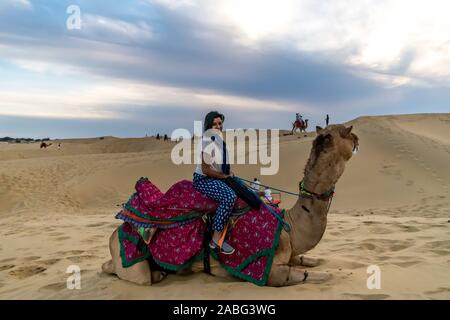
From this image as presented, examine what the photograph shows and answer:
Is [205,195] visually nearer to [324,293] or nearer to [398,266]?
[324,293]

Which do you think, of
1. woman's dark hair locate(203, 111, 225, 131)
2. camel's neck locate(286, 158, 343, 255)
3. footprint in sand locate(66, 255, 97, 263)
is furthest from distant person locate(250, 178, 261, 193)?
footprint in sand locate(66, 255, 97, 263)

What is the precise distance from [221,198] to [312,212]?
0.95 metres

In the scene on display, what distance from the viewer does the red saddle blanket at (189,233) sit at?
470cm

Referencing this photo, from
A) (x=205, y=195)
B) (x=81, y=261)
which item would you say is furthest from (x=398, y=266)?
(x=81, y=261)

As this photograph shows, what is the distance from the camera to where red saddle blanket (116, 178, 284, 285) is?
470 centimetres

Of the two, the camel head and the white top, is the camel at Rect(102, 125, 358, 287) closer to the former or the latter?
the camel head

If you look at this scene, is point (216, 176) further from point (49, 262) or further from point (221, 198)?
point (49, 262)

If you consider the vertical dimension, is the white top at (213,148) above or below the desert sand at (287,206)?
above

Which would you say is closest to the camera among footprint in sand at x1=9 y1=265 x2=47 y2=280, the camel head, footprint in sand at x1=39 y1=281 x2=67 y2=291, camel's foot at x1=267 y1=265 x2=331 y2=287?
the camel head

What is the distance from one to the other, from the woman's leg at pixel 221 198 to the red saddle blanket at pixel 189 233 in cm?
18

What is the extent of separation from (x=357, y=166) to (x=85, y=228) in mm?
12413

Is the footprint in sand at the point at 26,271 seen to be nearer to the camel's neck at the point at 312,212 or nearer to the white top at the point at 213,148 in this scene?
the white top at the point at 213,148

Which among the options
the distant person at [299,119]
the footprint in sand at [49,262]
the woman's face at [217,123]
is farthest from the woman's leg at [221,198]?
the distant person at [299,119]

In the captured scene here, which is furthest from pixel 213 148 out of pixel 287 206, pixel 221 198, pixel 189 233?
pixel 287 206
